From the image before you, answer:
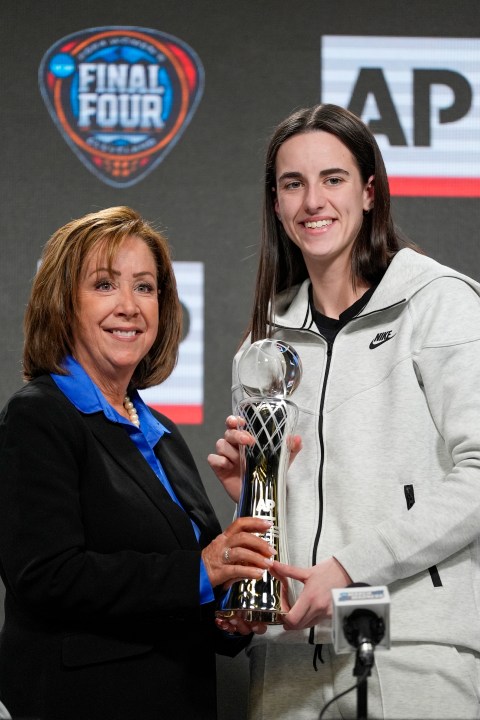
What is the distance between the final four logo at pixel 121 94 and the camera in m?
3.05

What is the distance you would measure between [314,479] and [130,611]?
41cm

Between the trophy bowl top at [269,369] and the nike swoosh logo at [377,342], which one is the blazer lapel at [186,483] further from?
the nike swoosh logo at [377,342]

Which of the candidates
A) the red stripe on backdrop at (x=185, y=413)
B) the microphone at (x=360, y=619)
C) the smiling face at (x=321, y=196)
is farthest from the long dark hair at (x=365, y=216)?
the microphone at (x=360, y=619)

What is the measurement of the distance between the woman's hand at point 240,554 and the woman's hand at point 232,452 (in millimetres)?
154

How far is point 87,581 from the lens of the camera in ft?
5.56

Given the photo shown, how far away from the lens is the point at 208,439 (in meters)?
2.94

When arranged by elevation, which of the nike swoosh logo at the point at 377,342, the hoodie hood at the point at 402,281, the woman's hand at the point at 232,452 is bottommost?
the woman's hand at the point at 232,452

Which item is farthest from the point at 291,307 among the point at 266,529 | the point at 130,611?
the point at 130,611

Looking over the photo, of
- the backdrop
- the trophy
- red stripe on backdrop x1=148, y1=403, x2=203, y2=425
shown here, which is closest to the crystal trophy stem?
the trophy

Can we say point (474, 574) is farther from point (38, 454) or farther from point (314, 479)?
point (38, 454)

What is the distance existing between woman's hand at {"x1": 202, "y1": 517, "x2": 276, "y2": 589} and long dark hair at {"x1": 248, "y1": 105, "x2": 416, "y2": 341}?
1.77 feet

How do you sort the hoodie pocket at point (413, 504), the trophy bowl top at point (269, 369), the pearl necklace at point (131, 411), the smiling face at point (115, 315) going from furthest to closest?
the pearl necklace at point (131, 411)
the smiling face at point (115, 315)
the trophy bowl top at point (269, 369)
the hoodie pocket at point (413, 504)

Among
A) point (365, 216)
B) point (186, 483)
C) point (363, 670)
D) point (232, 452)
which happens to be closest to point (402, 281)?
point (365, 216)

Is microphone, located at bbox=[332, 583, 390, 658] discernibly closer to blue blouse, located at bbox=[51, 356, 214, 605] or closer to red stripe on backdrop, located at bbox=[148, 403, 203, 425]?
blue blouse, located at bbox=[51, 356, 214, 605]
